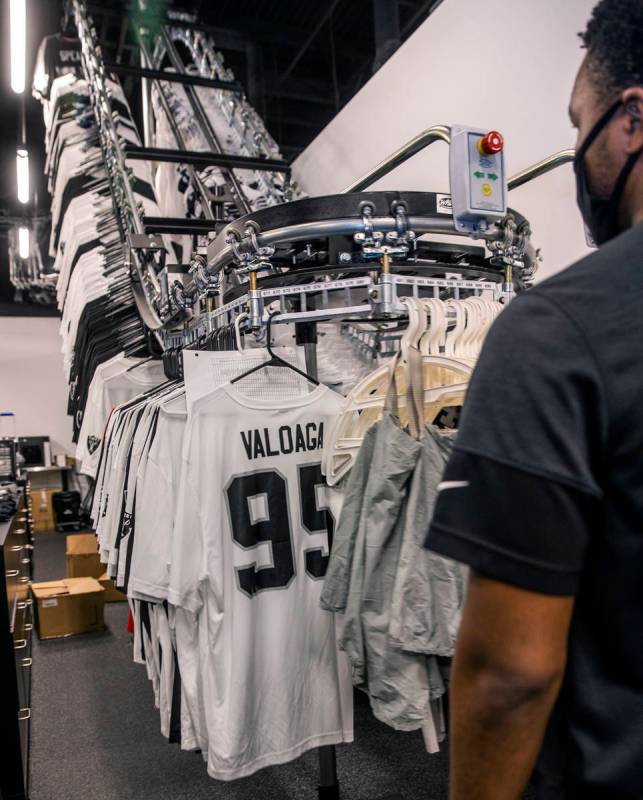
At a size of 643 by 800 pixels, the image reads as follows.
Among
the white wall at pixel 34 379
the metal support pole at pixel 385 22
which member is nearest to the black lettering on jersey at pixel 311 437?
the metal support pole at pixel 385 22

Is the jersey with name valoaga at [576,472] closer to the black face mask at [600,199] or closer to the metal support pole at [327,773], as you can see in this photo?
the black face mask at [600,199]

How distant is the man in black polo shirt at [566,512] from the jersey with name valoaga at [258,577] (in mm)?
1077

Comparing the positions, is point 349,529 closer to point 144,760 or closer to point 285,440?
point 285,440

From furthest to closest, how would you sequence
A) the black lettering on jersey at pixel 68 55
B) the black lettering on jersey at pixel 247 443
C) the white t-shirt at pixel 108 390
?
the black lettering on jersey at pixel 68 55 → the white t-shirt at pixel 108 390 → the black lettering on jersey at pixel 247 443

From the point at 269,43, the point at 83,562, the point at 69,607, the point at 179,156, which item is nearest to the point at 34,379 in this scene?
the point at 83,562

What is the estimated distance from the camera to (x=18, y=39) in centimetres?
432

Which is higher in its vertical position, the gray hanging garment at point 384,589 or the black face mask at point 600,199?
the black face mask at point 600,199

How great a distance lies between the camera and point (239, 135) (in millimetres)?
4316

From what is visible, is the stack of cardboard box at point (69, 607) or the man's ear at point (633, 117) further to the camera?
the stack of cardboard box at point (69, 607)

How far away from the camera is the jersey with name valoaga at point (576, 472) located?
23.7 inches

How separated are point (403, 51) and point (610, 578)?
315 cm

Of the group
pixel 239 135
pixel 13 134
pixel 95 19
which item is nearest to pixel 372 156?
pixel 239 135

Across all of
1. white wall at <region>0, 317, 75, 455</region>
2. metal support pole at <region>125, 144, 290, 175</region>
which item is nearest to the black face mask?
metal support pole at <region>125, 144, 290, 175</region>

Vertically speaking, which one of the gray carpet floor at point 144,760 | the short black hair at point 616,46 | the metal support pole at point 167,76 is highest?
the metal support pole at point 167,76
